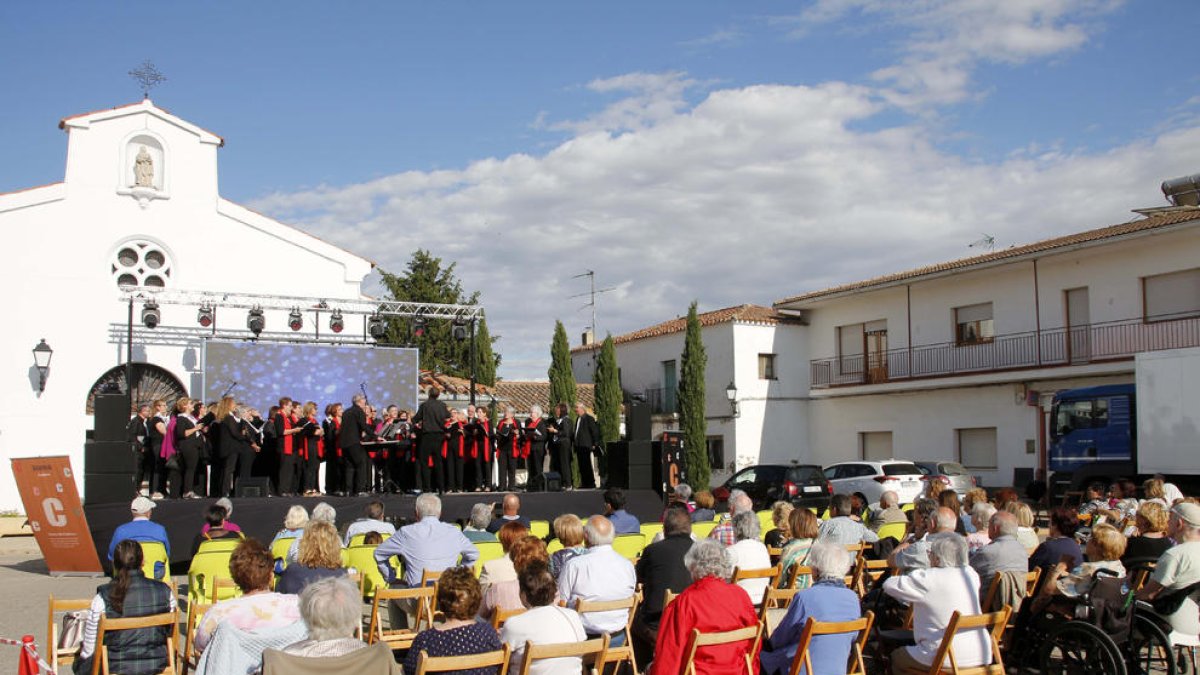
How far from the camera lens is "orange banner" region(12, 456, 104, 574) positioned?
1136cm

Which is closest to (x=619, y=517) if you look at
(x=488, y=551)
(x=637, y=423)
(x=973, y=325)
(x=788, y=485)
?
A: (x=488, y=551)

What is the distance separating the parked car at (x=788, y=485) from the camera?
1980 centimetres

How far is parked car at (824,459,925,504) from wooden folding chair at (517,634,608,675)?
16.0 m

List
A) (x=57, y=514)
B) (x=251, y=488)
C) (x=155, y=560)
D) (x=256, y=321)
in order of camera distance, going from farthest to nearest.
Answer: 1. (x=256, y=321)
2. (x=251, y=488)
3. (x=57, y=514)
4. (x=155, y=560)

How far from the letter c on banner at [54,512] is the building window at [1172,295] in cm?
2028

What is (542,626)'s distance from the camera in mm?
4395

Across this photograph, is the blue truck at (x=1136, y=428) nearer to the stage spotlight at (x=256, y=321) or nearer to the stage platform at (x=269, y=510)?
the stage platform at (x=269, y=510)

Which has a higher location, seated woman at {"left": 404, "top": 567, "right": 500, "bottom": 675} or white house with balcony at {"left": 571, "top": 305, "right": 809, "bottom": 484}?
white house with balcony at {"left": 571, "top": 305, "right": 809, "bottom": 484}

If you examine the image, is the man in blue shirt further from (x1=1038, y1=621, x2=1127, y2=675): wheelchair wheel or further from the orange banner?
the orange banner

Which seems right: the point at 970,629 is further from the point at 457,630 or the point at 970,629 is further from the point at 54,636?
the point at 54,636

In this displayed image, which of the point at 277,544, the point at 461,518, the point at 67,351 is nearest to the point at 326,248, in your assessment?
the point at 67,351

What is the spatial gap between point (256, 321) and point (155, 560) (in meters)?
10.5

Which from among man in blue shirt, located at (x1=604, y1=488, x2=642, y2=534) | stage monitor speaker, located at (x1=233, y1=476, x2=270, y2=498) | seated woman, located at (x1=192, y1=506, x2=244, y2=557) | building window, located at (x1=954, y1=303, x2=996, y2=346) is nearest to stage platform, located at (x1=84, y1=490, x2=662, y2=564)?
stage monitor speaker, located at (x1=233, y1=476, x2=270, y2=498)

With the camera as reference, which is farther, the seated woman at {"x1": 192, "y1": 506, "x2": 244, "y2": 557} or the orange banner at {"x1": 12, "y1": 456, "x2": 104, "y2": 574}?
the orange banner at {"x1": 12, "y1": 456, "x2": 104, "y2": 574}
